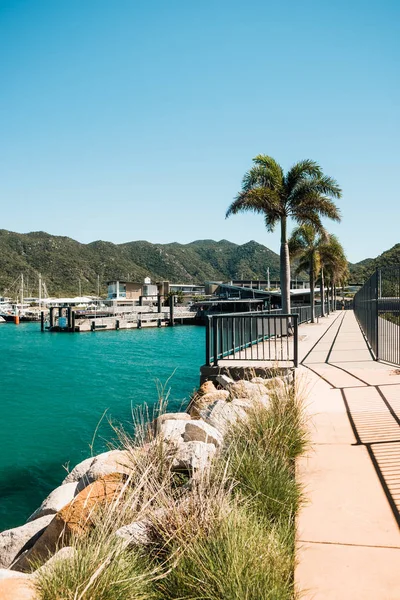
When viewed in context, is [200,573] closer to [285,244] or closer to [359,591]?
[359,591]

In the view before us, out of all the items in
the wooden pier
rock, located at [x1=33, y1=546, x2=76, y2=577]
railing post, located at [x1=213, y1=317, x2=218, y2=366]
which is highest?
railing post, located at [x1=213, y1=317, x2=218, y2=366]

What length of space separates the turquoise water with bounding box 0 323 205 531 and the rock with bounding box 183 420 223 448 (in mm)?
2960

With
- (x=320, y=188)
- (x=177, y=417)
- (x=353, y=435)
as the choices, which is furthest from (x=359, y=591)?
(x=320, y=188)

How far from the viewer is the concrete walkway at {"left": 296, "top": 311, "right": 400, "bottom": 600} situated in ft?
9.06

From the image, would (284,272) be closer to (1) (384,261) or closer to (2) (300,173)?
→ (2) (300,173)

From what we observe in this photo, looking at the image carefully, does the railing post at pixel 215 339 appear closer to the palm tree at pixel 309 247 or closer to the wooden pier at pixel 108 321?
the palm tree at pixel 309 247

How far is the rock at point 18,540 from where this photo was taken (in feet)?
14.2

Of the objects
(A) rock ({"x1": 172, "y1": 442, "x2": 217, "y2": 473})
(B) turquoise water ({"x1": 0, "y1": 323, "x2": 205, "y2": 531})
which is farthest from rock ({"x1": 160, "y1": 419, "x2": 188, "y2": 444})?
(B) turquoise water ({"x1": 0, "y1": 323, "x2": 205, "y2": 531})

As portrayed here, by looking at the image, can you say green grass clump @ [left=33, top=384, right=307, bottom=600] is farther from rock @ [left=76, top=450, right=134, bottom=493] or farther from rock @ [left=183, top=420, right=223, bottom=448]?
rock @ [left=183, top=420, right=223, bottom=448]

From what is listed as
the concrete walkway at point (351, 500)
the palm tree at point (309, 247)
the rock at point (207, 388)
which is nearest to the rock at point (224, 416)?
the concrete walkway at point (351, 500)

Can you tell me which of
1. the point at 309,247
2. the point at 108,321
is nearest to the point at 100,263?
the point at 108,321

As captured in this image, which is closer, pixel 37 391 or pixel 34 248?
pixel 37 391

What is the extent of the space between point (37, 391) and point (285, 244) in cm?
1199

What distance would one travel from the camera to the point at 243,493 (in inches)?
136
